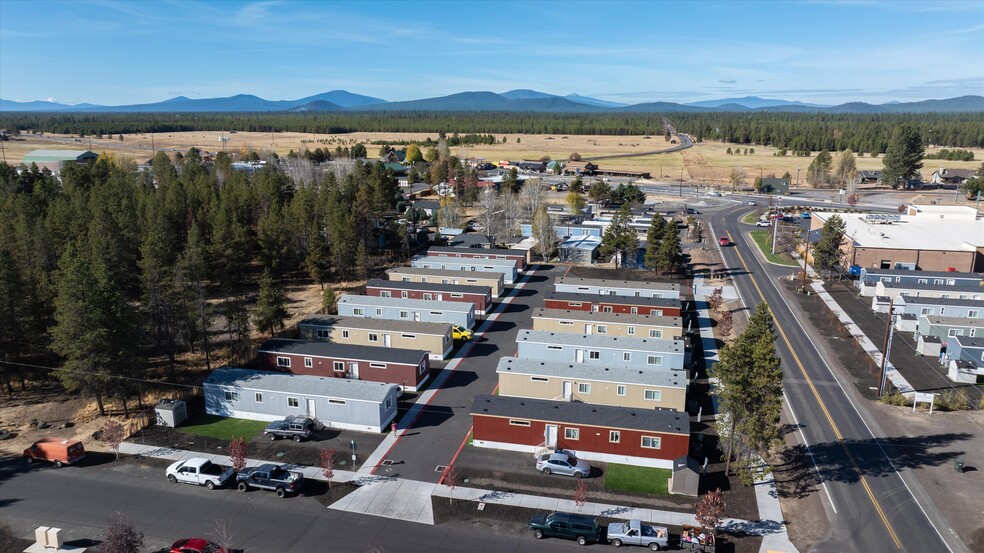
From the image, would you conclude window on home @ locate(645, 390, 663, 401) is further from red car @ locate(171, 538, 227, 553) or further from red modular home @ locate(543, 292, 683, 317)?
red car @ locate(171, 538, 227, 553)

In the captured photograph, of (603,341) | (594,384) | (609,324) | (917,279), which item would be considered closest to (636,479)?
(594,384)

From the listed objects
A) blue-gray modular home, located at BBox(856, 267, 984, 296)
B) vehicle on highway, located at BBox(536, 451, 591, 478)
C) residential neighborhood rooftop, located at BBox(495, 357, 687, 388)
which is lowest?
vehicle on highway, located at BBox(536, 451, 591, 478)

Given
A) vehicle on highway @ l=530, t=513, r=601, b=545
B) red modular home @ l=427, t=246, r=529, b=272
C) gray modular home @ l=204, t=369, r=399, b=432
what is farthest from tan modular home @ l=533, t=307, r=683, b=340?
vehicle on highway @ l=530, t=513, r=601, b=545

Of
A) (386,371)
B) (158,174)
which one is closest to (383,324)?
(386,371)

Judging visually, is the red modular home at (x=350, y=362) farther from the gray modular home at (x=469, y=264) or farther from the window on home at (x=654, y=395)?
the gray modular home at (x=469, y=264)

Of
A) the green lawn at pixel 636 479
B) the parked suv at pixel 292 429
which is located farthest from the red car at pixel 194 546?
the green lawn at pixel 636 479

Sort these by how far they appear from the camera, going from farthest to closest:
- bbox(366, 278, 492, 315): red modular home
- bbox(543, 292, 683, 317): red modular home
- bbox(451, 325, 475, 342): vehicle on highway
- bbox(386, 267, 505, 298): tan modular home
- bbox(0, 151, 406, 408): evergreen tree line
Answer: bbox(386, 267, 505, 298): tan modular home
bbox(366, 278, 492, 315): red modular home
bbox(543, 292, 683, 317): red modular home
bbox(451, 325, 475, 342): vehicle on highway
bbox(0, 151, 406, 408): evergreen tree line

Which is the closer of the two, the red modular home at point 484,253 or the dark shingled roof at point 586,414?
the dark shingled roof at point 586,414

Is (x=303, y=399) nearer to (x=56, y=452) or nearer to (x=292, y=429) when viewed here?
(x=292, y=429)
